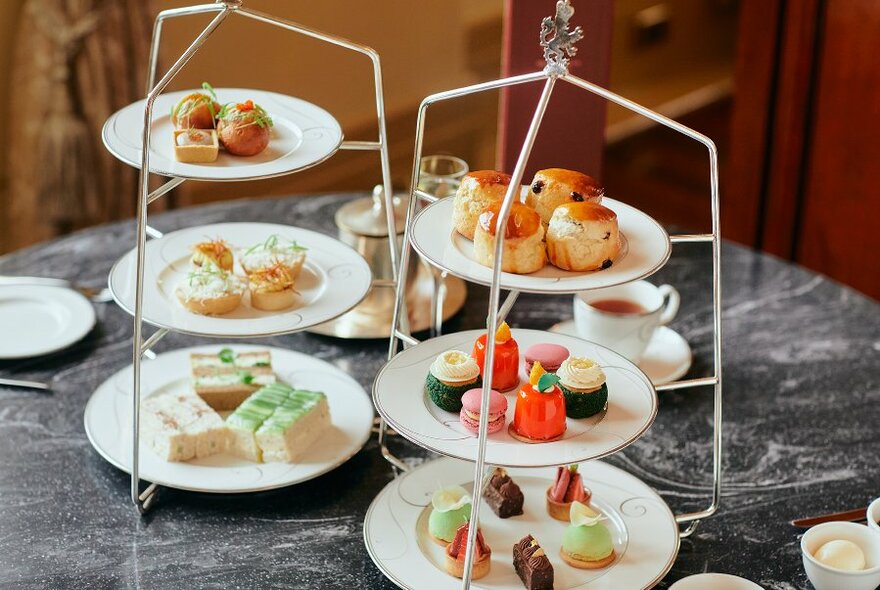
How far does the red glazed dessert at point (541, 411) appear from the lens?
4.17 ft

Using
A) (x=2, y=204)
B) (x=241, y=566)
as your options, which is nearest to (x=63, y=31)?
(x=2, y=204)

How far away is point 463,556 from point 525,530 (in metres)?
0.14

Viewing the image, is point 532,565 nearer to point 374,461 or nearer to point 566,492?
point 566,492

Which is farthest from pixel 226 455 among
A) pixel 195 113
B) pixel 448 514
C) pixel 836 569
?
pixel 836 569

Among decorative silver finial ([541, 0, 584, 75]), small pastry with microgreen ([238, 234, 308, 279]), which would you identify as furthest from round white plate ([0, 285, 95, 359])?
decorative silver finial ([541, 0, 584, 75])

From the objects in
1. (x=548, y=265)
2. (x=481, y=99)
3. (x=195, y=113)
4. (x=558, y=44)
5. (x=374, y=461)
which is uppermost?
(x=558, y=44)

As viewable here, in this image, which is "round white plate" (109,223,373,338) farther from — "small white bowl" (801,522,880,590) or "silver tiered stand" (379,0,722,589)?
"small white bowl" (801,522,880,590)

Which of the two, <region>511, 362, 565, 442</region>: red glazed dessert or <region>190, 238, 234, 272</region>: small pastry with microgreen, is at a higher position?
<region>190, 238, 234, 272</region>: small pastry with microgreen

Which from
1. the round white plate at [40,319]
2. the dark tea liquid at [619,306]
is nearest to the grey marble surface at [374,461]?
the round white plate at [40,319]

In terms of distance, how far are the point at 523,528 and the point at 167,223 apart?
107cm

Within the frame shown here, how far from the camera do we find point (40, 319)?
6.28 ft

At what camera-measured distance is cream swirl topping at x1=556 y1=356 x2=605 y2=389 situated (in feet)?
4.35

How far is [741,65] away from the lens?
3576mm

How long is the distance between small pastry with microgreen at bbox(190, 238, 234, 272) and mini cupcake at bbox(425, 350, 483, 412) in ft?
1.41
